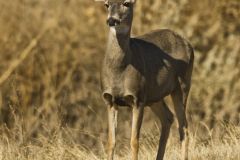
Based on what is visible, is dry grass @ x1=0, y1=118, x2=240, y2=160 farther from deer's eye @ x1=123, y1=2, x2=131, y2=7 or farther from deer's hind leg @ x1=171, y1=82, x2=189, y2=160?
deer's eye @ x1=123, y1=2, x2=131, y2=7

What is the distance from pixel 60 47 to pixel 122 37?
10.7 m

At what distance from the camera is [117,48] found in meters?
8.50

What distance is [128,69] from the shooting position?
8.50m

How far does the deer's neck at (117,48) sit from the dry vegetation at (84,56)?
21.5ft

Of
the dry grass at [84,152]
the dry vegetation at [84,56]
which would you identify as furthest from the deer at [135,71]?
the dry vegetation at [84,56]

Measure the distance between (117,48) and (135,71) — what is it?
0.96 ft

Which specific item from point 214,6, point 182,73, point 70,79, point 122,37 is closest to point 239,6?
point 214,6

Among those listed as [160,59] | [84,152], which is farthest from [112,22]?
[84,152]

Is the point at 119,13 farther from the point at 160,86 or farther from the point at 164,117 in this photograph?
the point at 164,117

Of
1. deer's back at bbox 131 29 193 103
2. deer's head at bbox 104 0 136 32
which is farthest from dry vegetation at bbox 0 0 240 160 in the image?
deer's head at bbox 104 0 136 32

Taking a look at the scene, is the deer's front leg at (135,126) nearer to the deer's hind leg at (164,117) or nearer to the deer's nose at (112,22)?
the deer's nose at (112,22)

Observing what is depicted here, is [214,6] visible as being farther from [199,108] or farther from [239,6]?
[199,108]

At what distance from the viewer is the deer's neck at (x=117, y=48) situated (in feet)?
27.8

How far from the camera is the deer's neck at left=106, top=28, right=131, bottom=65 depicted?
8.48m
